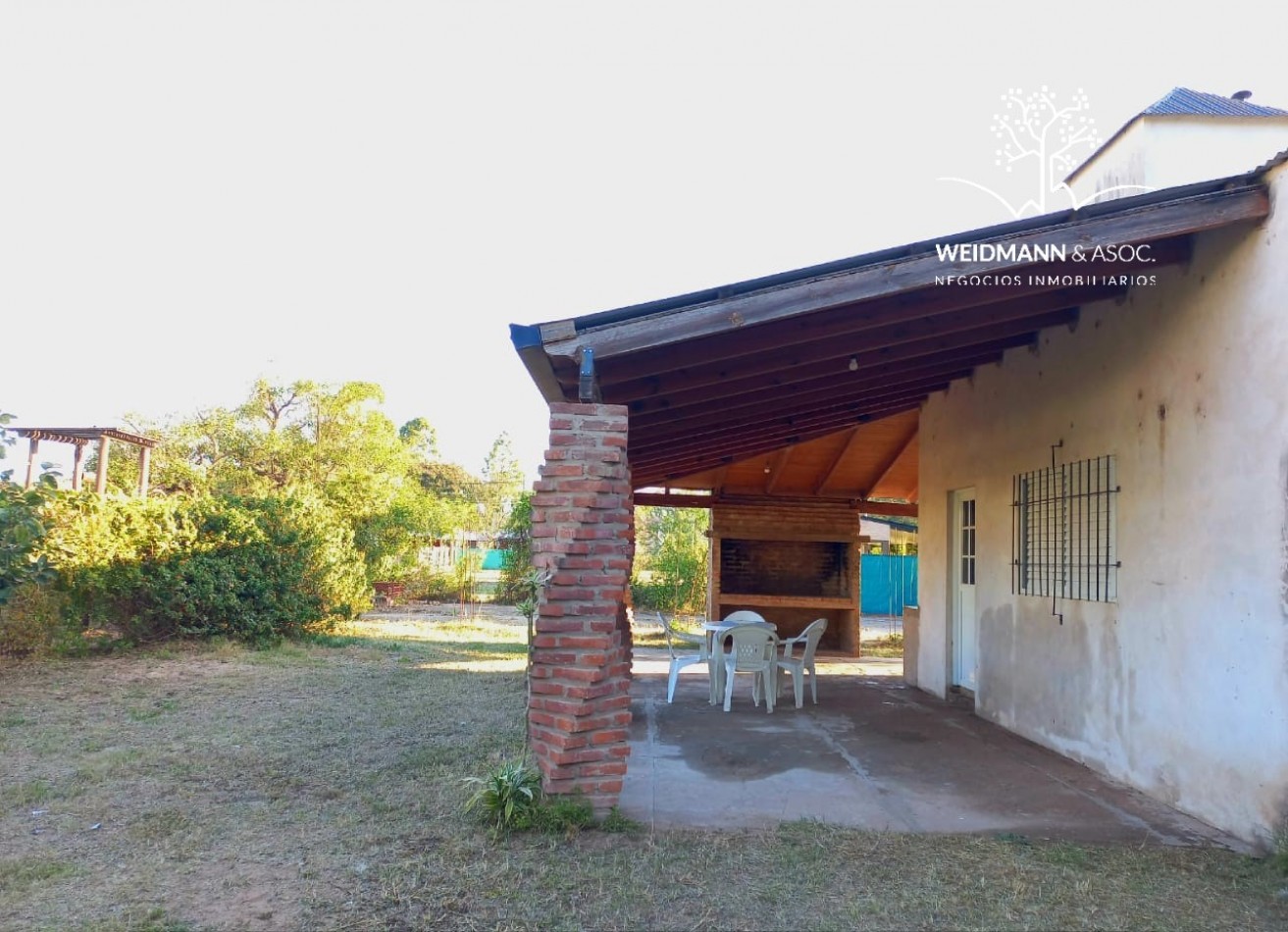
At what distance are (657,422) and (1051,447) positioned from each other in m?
3.03

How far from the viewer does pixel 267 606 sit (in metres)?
11.1

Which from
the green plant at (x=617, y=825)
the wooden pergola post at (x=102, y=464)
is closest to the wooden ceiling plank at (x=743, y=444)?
the green plant at (x=617, y=825)

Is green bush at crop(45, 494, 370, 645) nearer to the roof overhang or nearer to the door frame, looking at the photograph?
the roof overhang

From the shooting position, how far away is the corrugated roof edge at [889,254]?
398 centimetres

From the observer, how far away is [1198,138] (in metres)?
12.8

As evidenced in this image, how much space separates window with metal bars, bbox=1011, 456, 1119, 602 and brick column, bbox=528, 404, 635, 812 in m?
3.41

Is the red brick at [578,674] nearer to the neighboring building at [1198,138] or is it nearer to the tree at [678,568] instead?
the neighboring building at [1198,138]

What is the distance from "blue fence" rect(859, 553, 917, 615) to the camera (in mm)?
21094

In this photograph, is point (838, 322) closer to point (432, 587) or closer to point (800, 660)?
point (800, 660)

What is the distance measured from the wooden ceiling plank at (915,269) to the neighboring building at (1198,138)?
10.0m

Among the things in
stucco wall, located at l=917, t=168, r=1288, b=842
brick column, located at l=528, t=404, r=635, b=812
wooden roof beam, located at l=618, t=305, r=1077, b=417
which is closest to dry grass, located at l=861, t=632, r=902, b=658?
stucco wall, located at l=917, t=168, r=1288, b=842

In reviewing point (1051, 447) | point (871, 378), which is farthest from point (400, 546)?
point (1051, 447)

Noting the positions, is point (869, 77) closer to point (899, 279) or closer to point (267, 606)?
point (899, 279)

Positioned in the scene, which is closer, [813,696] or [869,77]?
[813,696]
